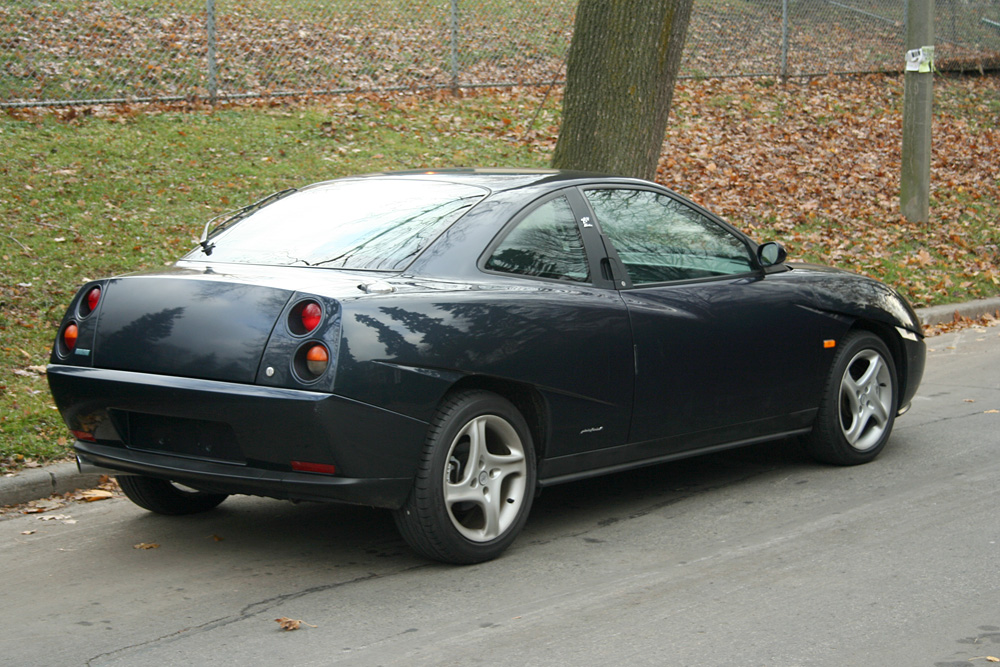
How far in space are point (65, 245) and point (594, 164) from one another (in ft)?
13.7

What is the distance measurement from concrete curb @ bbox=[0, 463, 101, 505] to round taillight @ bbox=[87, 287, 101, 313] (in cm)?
121

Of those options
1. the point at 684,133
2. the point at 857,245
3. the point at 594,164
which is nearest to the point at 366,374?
the point at 594,164

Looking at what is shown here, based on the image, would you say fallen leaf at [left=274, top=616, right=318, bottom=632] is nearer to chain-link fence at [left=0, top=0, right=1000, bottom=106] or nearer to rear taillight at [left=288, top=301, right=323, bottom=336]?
rear taillight at [left=288, top=301, right=323, bottom=336]

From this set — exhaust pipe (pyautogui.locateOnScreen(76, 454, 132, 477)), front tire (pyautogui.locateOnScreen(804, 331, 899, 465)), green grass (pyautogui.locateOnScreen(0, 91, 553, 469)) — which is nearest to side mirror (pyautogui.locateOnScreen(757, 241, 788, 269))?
front tire (pyautogui.locateOnScreen(804, 331, 899, 465))

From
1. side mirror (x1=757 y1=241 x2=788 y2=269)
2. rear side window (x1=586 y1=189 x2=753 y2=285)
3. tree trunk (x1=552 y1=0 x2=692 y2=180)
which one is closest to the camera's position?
rear side window (x1=586 y1=189 x2=753 y2=285)

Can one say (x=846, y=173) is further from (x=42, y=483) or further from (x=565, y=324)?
(x=42, y=483)

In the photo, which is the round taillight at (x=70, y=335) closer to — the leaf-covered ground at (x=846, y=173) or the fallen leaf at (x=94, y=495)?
the fallen leaf at (x=94, y=495)

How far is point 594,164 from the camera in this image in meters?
9.12

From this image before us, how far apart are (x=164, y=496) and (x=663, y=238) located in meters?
2.65

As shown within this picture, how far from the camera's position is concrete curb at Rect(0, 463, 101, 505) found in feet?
18.9

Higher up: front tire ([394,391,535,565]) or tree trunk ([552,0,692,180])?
tree trunk ([552,0,692,180])

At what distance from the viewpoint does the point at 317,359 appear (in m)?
4.26

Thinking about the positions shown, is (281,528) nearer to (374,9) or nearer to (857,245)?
(857,245)

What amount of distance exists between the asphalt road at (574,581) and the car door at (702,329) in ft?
1.35
